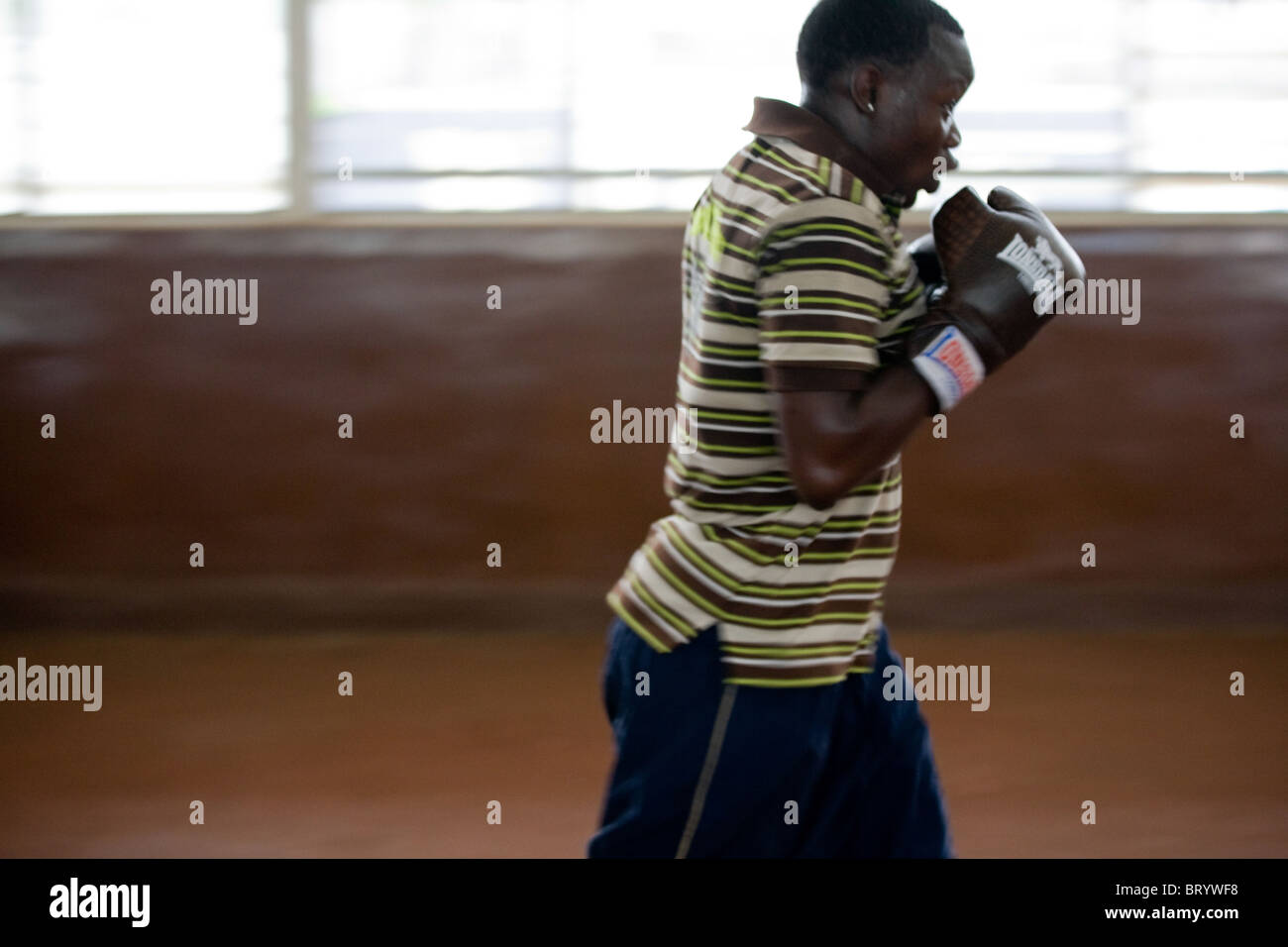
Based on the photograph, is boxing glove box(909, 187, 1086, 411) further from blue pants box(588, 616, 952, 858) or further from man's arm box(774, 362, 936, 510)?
blue pants box(588, 616, 952, 858)

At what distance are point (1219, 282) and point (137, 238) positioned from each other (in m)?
3.09

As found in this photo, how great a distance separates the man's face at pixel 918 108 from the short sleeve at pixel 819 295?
118mm

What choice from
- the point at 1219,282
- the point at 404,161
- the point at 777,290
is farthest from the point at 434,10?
the point at 777,290

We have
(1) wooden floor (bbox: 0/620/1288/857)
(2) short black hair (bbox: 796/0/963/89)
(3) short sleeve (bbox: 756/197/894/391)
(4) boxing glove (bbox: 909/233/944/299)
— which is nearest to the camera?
(3) short sleeve (bbox: 756/197/894/391)

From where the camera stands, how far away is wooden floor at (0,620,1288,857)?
2914 mm

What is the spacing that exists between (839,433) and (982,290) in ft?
0.81

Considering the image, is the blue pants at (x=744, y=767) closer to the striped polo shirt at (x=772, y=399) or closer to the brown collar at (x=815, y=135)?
the striped polo shirt at (x=772, y=399)

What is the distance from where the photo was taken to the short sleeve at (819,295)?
1.38m

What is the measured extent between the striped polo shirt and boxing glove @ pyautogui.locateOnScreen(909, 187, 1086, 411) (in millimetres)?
52

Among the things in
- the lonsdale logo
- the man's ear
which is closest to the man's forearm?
the lonsdale logo

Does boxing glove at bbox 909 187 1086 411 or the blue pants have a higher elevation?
boxing glove at bbox 909 187 1086 411

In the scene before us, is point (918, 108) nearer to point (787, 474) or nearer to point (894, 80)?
point (894, 80)

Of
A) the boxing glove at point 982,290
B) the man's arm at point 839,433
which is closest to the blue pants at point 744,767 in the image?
the man's arm at point 839,433

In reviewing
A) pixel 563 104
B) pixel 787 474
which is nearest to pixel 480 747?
pixel 563 104
